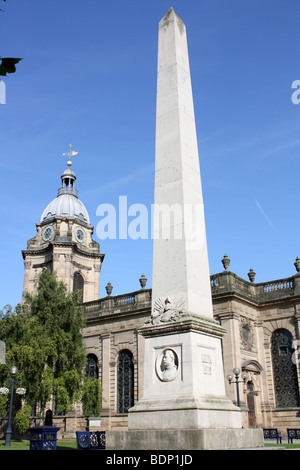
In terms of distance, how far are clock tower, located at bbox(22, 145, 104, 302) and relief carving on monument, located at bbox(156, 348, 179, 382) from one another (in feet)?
104

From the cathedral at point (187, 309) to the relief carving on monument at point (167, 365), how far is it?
5 centimetres

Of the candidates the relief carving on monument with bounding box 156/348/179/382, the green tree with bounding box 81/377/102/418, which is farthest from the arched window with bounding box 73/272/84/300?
the relief carving on monument with bounding box 156/348/179/382

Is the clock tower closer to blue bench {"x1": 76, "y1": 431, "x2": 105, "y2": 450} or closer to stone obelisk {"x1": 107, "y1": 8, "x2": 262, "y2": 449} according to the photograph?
blue bench {"x1": 76, "y1": 431, "x2": 105, "y2": 450}

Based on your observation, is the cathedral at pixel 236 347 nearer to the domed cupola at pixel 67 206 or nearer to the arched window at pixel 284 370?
the arched window at pixel 284 370

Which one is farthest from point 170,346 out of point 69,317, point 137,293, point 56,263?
point 56,263

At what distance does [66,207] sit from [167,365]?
3691 centimetres

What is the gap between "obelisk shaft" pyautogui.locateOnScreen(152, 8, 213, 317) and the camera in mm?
10469

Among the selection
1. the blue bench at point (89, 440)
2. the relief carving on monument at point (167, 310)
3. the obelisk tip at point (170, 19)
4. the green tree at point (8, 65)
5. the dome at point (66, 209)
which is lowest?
the blue bench at point (89, 440)

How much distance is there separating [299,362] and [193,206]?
20032 mm

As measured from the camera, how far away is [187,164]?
11492mm

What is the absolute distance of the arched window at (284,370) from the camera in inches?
1104

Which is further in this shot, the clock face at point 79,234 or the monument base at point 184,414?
the clock face at point 79,234

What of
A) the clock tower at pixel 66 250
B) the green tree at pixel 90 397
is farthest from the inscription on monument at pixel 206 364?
the clock tower at pixel 66 250
